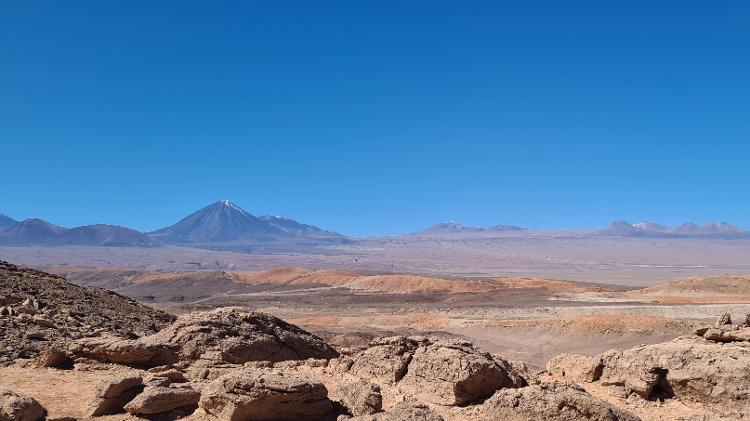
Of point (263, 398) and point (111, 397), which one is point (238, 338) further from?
point (263, 398)

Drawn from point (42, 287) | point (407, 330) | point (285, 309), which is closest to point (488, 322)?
point (407, 330)

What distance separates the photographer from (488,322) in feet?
124

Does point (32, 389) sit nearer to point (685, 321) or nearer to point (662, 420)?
point (662, 420)

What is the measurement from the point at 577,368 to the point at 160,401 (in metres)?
6.90

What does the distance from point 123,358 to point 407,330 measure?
25439 millimetres

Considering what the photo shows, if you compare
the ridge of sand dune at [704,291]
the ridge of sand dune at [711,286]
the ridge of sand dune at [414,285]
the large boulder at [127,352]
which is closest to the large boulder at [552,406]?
the large boulder at [127,352]

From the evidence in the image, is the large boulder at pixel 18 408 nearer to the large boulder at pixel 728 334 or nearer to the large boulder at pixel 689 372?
the large boulder at pixel 689 372

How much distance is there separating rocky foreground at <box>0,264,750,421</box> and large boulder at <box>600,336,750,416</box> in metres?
Result: 0.02

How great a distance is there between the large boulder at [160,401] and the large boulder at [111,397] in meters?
0.24

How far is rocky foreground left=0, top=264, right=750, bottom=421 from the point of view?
27.5 ft

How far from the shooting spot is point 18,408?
8195mm

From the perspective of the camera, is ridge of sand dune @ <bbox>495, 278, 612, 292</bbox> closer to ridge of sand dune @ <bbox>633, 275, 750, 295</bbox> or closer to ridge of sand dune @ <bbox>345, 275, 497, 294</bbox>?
ridge of sand dune @ <bbox>345, 275, 497, 294</bbox>

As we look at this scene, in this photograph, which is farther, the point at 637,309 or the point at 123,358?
the point at 637,309

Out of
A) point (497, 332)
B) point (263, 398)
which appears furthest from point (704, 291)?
point (263, 398)
